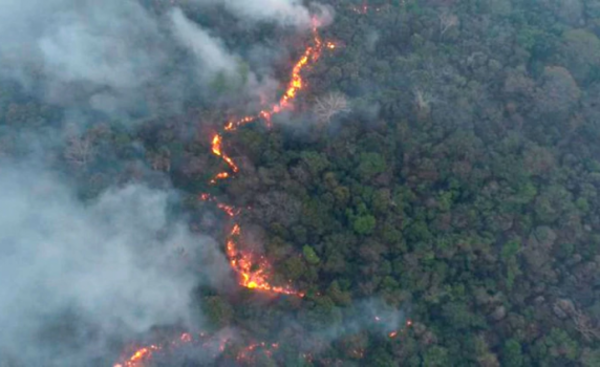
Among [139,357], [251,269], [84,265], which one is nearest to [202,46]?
[251,269]

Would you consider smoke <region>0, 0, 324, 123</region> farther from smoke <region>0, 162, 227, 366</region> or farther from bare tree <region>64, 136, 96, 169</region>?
smoke <region>0, 162, 227, 366</region>

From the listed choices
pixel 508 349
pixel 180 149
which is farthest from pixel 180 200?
pixel 508 349

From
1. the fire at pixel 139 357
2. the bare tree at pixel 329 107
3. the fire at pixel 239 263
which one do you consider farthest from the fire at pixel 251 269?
the bare tree at pixel 329 107

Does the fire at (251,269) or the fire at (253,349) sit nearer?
the fire at (253,349)

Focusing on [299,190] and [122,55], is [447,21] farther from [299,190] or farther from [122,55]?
[122,55]

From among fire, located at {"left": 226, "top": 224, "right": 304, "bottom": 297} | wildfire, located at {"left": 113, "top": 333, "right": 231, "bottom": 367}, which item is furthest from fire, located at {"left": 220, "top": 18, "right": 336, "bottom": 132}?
wildfire, located at {"left": 113, "top": 333, "right": 231, "bottom": 367}

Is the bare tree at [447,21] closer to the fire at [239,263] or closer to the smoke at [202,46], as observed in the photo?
the fire at [239,263]
